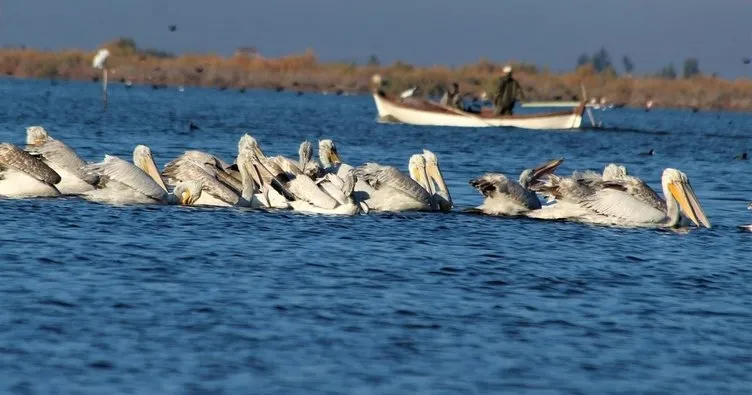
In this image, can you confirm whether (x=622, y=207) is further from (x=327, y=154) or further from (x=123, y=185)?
(x=123, y=185)

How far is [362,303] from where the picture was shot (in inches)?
332

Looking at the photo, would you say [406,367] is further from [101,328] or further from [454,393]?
[101,328]

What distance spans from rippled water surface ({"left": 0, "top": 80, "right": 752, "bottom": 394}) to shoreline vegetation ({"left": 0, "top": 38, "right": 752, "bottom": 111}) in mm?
51657

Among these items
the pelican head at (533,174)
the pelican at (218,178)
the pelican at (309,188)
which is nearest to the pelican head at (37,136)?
the pelican at (218,178)

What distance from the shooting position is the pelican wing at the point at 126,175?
12.6 m

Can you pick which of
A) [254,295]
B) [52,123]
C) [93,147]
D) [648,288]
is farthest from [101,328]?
[52,123]

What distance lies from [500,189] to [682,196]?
1702 millimetres

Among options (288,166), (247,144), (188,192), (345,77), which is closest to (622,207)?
(288,166)

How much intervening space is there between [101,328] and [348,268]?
106 inches

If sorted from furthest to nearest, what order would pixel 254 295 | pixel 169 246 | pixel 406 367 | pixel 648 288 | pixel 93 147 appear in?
pixel 93 147, pixel 169 246, pixel 648 288, pixel 254 295, pixel 406 367

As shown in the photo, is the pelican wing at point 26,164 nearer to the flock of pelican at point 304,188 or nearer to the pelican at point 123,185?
the flock of pelican at point 304,188

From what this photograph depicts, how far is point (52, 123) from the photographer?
93.3 feet

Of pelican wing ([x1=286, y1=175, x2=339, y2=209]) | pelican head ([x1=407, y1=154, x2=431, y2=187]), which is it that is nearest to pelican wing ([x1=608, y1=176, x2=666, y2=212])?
pelican head ([x1=407, y1=154, x2=431, y2=187])

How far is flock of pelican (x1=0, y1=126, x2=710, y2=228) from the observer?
1273 cm
